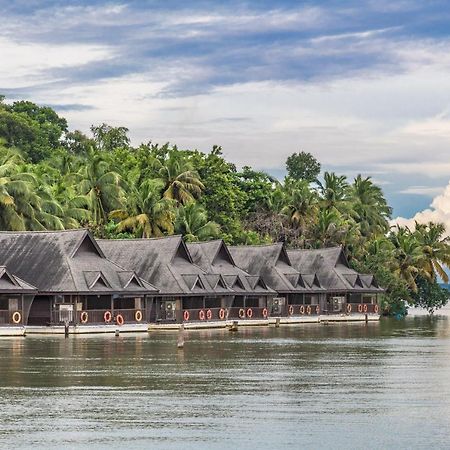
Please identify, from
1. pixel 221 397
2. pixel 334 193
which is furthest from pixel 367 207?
pixel 221 397

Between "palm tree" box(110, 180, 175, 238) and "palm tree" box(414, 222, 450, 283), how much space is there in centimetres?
4104

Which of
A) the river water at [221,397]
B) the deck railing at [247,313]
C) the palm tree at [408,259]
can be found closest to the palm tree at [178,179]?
the deck railing at [247,313]

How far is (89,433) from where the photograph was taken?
2630 centimetres

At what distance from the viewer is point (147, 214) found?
9512 cm

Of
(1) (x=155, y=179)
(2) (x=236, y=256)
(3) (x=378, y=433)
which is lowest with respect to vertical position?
(3) (x=378, y=433)

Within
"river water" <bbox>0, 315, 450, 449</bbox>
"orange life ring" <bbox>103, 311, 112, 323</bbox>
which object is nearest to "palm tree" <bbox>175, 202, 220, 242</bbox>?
"orange life ring" <bbox>103, 311, 112, 323</bbox>

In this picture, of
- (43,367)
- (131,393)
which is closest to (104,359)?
(43,367)

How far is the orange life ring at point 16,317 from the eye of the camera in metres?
67.9

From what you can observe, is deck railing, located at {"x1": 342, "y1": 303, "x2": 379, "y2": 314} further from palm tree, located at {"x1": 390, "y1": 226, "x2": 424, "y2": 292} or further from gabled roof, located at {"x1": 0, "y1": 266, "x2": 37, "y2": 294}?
gabled roof, located at {"x1": 0, "y1": 266, "x2": 37, "y2": 294}

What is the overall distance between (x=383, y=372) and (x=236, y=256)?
59548 mm

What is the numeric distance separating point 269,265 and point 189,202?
29.1 ft

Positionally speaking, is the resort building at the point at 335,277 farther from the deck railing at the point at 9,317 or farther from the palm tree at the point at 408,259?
the deck railing at the point at 9,317

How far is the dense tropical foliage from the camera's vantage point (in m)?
89.8

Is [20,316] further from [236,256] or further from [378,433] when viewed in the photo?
[378,433]
